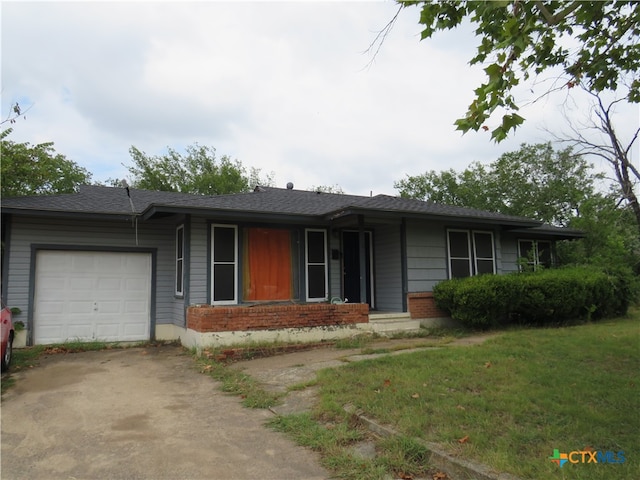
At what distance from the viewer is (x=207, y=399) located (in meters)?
5.86

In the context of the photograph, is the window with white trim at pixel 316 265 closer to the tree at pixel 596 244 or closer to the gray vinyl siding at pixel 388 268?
the gray vinyl siding at pixel 388 268

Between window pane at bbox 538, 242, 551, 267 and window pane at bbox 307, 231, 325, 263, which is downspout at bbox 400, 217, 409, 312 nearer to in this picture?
window pane at bbox 307, 231, 325, 263

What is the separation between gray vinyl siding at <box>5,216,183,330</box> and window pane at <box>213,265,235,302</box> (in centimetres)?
97

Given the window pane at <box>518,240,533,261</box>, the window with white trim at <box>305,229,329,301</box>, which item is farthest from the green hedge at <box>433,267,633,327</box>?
the window with white trim at <box>305,229,329,301</box>

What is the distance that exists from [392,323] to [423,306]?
1.14 meters

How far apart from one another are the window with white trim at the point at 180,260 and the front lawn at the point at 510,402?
16.8 ft

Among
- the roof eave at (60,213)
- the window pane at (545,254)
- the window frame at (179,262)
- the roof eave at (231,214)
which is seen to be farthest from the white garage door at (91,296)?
the window pane at (545,254)

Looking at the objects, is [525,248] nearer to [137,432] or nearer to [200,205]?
[200,205]

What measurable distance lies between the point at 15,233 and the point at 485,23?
10033 mm

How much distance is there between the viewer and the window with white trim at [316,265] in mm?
11250

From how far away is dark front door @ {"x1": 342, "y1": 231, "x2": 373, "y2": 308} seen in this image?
12.4 metres

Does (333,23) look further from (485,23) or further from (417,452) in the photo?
(417,452)

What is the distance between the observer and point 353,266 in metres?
12.6

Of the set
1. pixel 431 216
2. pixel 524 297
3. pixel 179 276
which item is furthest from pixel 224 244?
pixel 524 297
